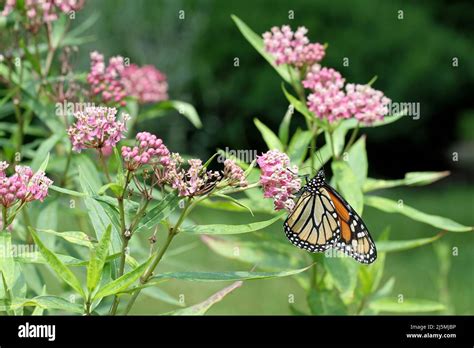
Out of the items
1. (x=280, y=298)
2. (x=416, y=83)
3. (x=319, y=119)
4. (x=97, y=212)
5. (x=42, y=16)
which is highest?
(x=416, y=83)

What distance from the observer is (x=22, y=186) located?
168 cm

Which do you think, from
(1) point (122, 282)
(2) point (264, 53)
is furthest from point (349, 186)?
(1) point (122, 282)

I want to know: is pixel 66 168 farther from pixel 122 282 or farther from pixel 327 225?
pixel 122 282

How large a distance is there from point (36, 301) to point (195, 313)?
1.29 ft

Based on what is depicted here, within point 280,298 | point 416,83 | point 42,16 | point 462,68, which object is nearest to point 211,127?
point 416,83

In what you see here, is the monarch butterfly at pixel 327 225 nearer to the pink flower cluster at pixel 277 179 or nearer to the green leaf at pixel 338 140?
the green leaf at pixel 338 140

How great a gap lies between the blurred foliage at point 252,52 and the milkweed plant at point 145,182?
8.08 metres

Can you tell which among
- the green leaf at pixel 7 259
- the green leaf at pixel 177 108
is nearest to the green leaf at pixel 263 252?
the green leaf at pixel 177 108

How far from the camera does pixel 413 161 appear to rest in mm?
12438

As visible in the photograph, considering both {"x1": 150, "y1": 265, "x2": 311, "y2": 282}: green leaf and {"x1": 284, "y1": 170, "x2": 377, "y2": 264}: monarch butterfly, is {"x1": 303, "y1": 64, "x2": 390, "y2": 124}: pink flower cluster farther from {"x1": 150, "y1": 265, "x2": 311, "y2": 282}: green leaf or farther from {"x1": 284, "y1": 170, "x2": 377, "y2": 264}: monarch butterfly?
{"x1": 150, "y1": 265, "x2": 311, "y2": 282}: green leaf

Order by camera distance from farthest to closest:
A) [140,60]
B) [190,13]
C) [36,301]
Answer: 1. [190,13]
2. [140,60]
3. [36,301]

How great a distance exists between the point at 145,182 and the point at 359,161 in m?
0.80

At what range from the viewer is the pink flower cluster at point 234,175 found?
1.70 m
